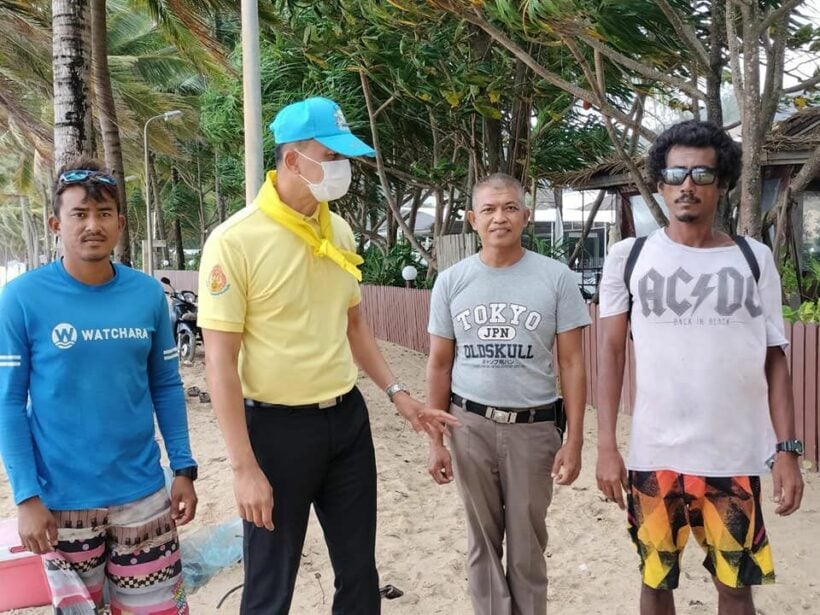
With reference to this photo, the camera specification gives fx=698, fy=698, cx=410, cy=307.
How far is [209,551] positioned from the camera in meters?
3.69

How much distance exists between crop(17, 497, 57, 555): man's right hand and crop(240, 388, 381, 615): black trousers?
576 millimetres

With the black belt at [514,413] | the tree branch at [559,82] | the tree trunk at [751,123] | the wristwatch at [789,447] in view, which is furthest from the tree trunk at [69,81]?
the wristwatch at [789,447]

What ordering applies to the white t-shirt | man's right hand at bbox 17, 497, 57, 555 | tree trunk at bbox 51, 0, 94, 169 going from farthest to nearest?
tree trunk at bbox 51, 0, 94, 169
the white t-shirt
man's right hand at bbox 17, 497, 57, 555

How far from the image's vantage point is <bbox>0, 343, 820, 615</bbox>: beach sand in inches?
128

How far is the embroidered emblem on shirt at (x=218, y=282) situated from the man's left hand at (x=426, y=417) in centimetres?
84

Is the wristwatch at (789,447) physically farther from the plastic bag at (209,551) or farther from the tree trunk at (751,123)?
the tree trunk at (751,123)

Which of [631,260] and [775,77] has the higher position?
[775,77]

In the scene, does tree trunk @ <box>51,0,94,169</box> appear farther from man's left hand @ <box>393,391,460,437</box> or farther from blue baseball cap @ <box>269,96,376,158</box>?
man's left hand @ <box>393,391,460,437</box>

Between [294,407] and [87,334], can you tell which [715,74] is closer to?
[294,407]

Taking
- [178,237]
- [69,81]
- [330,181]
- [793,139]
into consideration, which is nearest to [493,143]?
[793,139]

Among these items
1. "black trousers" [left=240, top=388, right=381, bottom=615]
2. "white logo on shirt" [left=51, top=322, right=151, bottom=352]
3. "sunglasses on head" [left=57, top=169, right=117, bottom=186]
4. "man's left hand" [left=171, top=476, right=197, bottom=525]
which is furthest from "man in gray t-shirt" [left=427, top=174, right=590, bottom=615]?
"sunglasses on head" [left=57, top=169, right=117, bottom=186]

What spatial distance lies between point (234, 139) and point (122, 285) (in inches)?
438

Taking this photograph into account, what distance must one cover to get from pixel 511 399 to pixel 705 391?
27.0 inches

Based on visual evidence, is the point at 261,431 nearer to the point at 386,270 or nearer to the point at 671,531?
the point at 671,531
